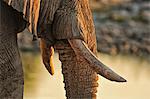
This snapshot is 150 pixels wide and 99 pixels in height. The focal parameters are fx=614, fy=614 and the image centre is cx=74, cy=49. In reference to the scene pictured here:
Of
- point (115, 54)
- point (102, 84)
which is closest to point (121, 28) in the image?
point (115, 54)

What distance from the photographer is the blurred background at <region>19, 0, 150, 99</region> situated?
8.10 metres

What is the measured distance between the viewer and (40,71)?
31.8ft

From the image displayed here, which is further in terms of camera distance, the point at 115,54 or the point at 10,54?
the point at 115,54

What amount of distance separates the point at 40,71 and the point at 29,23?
7378 millimetres

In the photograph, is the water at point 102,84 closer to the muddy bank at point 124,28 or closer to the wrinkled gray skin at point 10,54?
the muddy bank at point 124,28

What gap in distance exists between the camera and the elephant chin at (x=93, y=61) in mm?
2281

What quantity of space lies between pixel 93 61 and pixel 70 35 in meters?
0.15

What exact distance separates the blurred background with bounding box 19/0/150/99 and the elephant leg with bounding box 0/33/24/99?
4.83 metres

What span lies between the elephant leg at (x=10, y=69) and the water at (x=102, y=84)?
465 centimetres

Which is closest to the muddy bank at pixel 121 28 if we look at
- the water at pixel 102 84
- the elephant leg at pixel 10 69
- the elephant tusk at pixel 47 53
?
the water at pixel 102 84

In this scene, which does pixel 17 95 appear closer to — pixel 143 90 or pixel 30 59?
pixel 143 90

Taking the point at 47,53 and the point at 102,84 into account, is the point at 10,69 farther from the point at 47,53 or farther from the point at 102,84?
the point at 102,84

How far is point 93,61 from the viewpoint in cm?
234

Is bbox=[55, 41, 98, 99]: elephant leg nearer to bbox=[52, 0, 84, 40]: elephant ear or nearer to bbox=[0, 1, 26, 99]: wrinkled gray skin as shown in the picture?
bbox=[52, 0, 84, 40]: elephant ear
